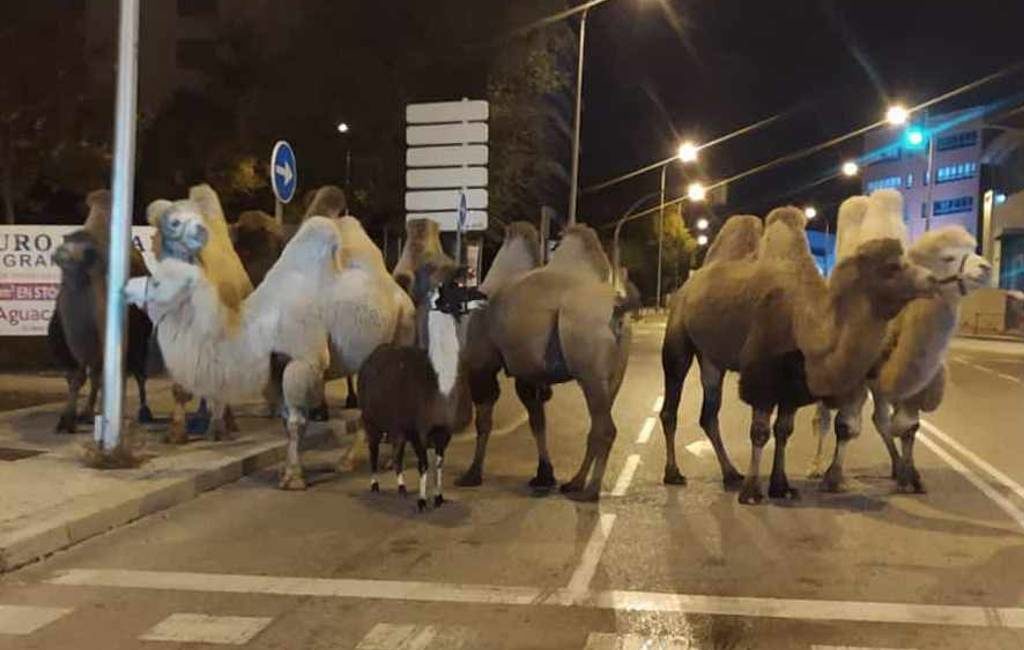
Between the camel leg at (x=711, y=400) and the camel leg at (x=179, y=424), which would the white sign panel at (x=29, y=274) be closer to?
the camel leg at (x=179, y=424)

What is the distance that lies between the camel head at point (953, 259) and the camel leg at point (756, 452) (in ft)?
5.93

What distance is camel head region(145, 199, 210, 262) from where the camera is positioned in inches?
393

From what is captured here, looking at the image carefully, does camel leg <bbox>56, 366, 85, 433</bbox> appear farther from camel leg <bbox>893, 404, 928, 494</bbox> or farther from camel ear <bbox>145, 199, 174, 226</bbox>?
camel leg <bbox>893, 404, 928, 494</bbox>

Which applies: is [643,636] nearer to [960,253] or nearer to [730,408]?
[960,253]

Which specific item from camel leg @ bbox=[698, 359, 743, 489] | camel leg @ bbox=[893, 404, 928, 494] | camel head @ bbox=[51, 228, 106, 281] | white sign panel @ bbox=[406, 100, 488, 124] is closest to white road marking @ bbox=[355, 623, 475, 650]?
camel leg @ bbox=[698, 359, 743, 489]

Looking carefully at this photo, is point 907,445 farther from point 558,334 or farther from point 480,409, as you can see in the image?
point 480,409

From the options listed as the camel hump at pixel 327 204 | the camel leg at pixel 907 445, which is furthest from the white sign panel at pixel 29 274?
the camel leg at pixel 907 445

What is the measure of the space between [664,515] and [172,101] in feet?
117

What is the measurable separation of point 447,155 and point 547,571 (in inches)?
338

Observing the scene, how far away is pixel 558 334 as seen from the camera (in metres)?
9.98

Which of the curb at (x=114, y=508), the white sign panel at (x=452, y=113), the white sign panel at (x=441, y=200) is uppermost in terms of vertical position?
the white sign panel at (x=452, y=113)

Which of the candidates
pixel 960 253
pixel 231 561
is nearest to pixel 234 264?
pixel 231 561

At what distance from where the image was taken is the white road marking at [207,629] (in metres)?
6.07

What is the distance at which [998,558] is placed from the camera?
8.14 m
